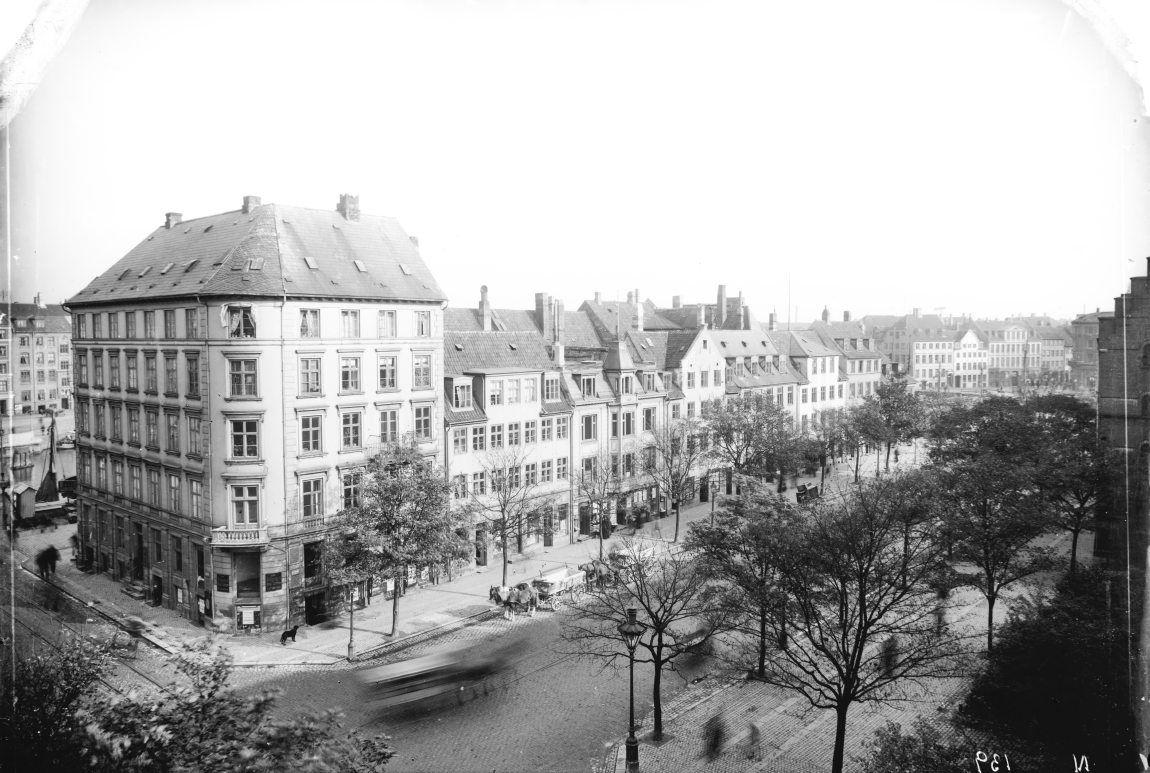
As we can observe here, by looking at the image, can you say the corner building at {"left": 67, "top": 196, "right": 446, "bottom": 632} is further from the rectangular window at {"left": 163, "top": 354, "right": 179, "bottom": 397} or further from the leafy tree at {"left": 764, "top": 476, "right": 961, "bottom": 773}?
the leafy tree at {"left": 764, "top": 476, "right": 961, "bottom": 773}

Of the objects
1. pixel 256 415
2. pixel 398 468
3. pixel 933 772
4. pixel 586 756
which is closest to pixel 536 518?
pixel 398 468

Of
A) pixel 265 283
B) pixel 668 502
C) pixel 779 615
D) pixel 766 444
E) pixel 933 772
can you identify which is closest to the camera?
pixel 933 772

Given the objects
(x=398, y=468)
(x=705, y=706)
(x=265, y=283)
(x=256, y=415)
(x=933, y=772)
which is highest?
(x=265, y=283)

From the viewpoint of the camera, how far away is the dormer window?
125 ft

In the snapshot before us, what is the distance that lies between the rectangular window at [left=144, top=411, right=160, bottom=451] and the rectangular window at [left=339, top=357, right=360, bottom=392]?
809 centimetres

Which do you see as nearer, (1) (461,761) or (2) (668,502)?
(1) (461,761)

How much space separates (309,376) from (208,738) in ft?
67.2

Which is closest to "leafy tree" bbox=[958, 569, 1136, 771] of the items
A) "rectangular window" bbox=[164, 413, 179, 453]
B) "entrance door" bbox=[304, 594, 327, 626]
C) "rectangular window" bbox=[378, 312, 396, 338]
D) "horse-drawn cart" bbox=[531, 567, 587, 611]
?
"horse-drawn cart" bbox=[531, 567, 587, 611]

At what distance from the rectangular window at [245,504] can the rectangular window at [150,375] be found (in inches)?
252

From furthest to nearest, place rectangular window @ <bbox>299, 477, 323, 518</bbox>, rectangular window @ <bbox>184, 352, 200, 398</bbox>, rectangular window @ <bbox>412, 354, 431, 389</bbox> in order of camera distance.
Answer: rectangular window @ <bbox>412, 354, 431, 389</bbox> → rectangular window @ <bbox>299, 477, 323, 518</bbox> → rectangular window @ <bbox>184, 352, 200, 398</bbox>

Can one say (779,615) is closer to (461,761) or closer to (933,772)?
(933,772)

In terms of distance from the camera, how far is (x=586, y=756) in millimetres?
19422

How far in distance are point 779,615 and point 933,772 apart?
21.1 feet

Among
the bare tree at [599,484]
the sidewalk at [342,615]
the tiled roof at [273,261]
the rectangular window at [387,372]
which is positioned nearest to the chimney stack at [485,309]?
the bare tree at [599,484]
